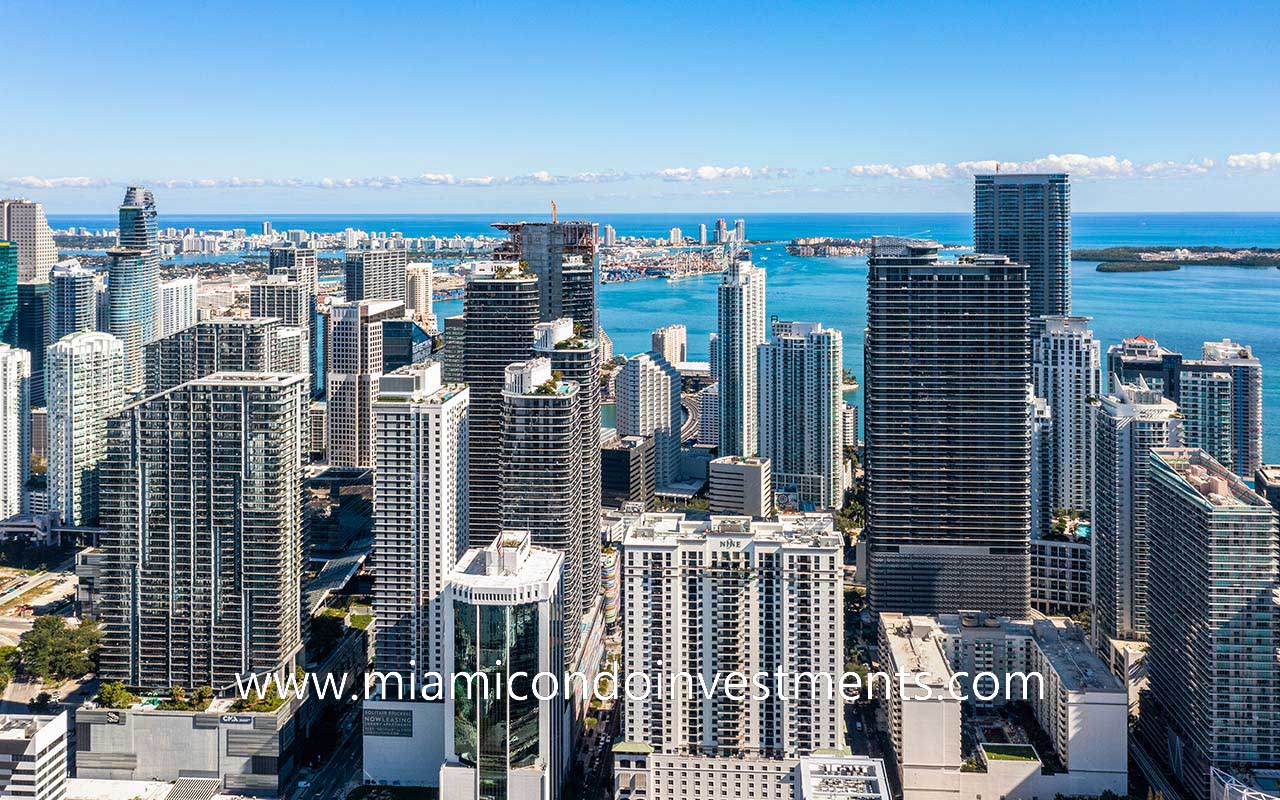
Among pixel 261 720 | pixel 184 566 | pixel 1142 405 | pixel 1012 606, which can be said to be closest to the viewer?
pixel 261 720

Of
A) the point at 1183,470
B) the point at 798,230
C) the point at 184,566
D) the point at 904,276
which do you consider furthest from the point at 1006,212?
the point at 798,230

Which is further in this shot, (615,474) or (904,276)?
(615,474)

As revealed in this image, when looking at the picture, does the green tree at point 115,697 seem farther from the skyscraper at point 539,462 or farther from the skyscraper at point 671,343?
the skyscraper at point 671,343

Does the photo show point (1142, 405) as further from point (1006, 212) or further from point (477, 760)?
point (1006, 212)

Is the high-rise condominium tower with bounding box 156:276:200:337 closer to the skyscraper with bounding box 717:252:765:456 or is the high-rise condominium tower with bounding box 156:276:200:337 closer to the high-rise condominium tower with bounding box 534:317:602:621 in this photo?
the skyscraper with bounding box 717:252:765:456

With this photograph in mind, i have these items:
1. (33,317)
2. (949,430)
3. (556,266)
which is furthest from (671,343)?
(949,430)

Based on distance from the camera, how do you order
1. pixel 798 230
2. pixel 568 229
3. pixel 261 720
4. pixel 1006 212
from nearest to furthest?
pixel 261 720
pixel 568 229
pixel 1006 212
pixel 798 230
